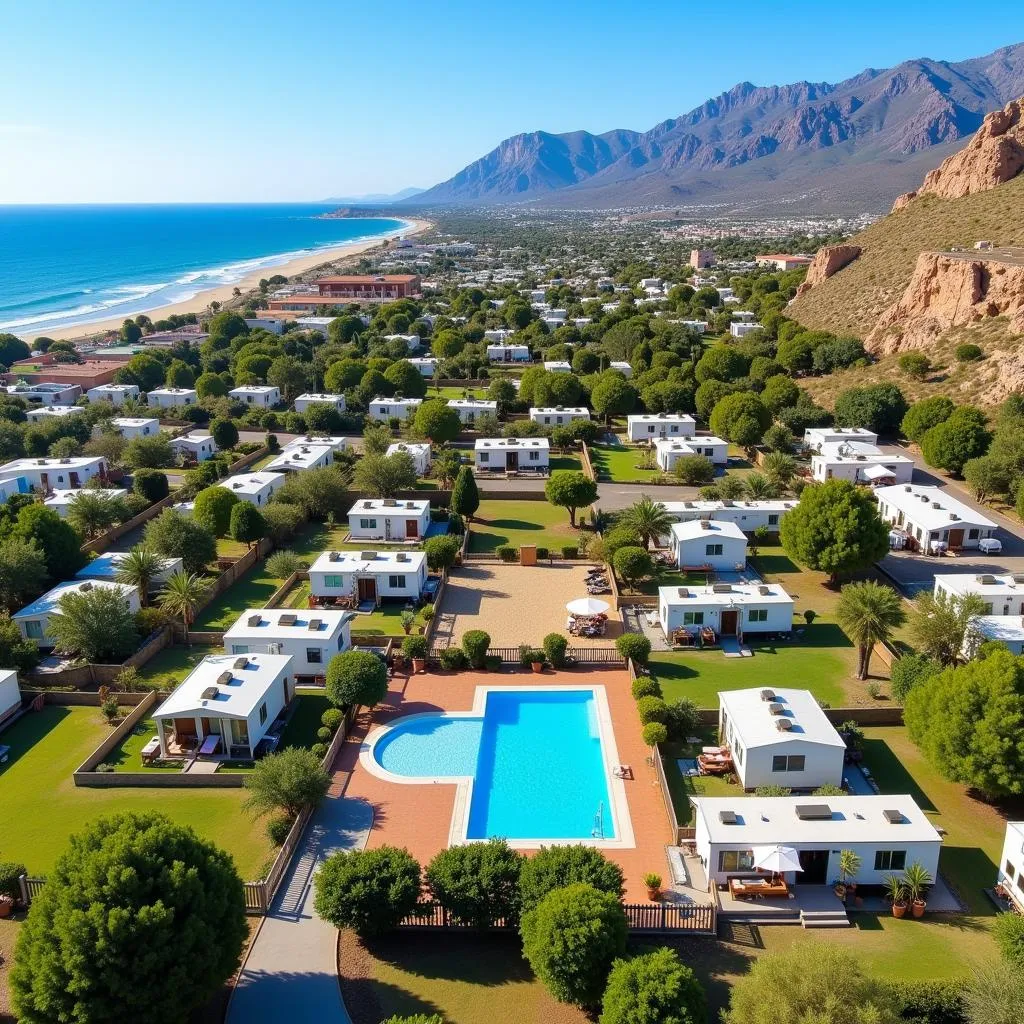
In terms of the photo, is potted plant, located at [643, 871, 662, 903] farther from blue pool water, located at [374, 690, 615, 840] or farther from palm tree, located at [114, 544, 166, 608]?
palm tree, located at [114, 544, 166, 608]

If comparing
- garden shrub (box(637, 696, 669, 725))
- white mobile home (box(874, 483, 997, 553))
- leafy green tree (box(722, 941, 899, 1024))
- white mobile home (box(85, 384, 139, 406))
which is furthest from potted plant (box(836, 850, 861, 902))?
white mobile home (box(85, 384, 139, 406))

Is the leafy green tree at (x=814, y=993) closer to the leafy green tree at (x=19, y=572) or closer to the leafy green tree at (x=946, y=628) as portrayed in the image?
the leafy green tree at (x=946, y=628)

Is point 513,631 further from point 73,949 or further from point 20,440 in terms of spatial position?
point 20,440

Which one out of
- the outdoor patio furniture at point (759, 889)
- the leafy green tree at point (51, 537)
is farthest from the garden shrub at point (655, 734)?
the leafy green tree at point (51, 537)

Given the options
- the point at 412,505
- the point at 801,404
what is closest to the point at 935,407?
the point at 801,404

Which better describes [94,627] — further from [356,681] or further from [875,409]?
[875,409]
